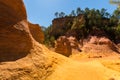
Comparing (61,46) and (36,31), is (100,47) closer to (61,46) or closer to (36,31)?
(61,46)

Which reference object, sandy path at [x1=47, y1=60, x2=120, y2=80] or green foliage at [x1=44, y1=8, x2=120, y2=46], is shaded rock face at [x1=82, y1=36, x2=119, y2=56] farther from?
sandy path at [x1=47, y1=60, x2=120, y2=80]

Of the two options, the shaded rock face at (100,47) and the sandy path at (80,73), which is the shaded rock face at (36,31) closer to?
the sandy path at (80,73)

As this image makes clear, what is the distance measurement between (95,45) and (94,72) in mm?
27246

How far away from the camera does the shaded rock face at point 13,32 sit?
13617 millimetres

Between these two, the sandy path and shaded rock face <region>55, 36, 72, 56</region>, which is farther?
shaded rock face <region>55, 36, 72, 56</region>

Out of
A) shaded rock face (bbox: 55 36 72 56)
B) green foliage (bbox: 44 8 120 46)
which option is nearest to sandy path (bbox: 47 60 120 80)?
shaded rock face (bbox: 55 36 72 56)

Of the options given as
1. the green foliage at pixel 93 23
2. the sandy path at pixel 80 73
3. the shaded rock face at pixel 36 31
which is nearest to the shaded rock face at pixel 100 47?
the green foliage at pixel 93 23

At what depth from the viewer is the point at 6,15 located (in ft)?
47.3

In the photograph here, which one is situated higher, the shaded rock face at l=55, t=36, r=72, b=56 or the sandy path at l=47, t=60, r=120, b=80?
the shaded rock face at l=55, t=36, r=72, b=56

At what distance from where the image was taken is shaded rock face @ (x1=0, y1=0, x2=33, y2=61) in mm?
13617

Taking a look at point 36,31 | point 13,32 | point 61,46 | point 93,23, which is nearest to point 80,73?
point 13,32

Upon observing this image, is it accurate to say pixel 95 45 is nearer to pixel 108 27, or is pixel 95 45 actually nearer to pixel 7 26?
pixel 108 27

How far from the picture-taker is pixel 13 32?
46.4 ft

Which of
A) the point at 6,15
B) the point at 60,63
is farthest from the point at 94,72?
the point at 6,15
